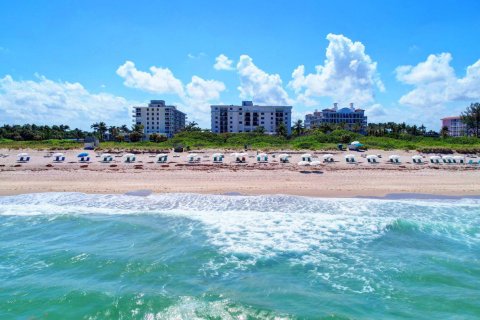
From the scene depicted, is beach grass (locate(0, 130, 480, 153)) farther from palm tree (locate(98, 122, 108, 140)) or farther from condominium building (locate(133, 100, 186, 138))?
condominium building (locate(133, 100, 186, 138))

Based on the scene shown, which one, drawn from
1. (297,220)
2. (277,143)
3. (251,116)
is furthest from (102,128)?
(297,220)

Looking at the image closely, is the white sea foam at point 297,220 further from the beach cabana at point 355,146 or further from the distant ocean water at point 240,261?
the beach cabana at point 355,146

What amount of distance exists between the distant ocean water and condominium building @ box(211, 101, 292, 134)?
306ft

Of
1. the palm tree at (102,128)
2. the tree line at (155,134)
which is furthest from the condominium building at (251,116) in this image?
the palm tree at (102,128)

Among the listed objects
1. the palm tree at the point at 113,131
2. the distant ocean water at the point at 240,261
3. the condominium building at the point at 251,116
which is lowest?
the distant ocean water at the point at 240,261

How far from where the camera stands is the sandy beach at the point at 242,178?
21016 mm

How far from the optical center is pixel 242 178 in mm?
24547

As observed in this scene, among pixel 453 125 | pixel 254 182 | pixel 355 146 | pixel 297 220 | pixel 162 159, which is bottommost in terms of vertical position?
pixel 297 220

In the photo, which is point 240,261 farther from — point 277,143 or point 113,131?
point 113,131

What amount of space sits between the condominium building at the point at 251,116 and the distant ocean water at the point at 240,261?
306 feet

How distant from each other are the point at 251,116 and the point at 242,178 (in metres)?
86.4

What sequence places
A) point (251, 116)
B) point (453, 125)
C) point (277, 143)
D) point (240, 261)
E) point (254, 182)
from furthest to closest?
1. point (453, 125)
2. point (251, 116)
3. point (277, 143)
4. point (254, 182)
5. point (240, 261)

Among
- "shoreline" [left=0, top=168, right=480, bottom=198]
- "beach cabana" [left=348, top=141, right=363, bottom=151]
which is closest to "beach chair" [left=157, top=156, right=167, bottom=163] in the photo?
"shoreline" [left=0, top=168, right=480, bottom=198]

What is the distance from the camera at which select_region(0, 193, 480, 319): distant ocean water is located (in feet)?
25.8
